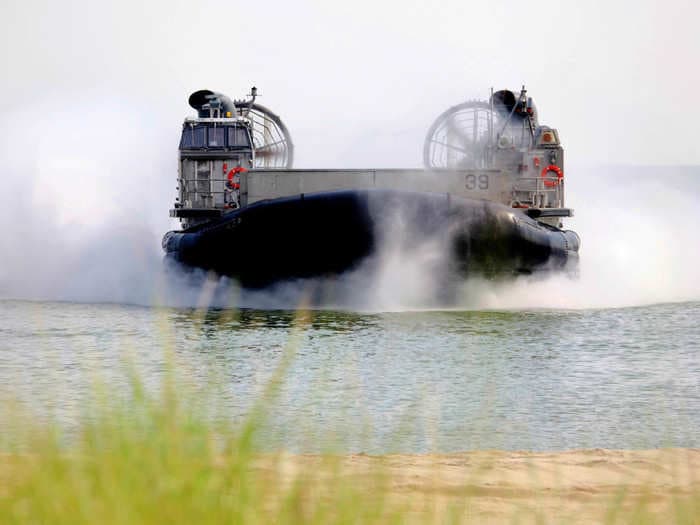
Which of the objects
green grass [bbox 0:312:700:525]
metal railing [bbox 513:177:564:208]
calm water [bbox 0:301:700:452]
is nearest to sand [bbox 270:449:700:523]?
calm water [bbox 0:301:700:452]

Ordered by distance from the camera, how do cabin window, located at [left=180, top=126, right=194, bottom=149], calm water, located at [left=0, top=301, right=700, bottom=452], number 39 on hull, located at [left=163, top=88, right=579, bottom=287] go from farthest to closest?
1. cabin window, located at [left=180, top=126, right=194, bottom=149]
2. number 39 on hull, located at [left=163, top=88, right=579, bottom=287]
3. calm water, located at [left=0, top=301, right=700, bottom=452]

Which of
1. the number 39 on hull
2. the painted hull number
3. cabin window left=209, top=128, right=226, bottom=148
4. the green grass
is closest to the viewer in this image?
the green grass

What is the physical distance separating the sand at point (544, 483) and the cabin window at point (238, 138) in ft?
39.0

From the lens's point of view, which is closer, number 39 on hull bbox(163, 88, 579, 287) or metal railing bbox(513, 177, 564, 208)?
number 39 on hull bbox(163, 88, 579, 287)

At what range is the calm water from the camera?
6.17m

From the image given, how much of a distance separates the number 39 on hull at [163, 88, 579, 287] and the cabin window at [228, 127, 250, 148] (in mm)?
19

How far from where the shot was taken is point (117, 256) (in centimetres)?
1742

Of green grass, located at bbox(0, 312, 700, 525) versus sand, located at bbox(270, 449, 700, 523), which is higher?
green grass, located at bbox(0, 312, 700, 525)

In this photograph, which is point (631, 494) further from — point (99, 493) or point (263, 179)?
point (263, 179)

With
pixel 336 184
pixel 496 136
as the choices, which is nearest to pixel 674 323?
pixel 336 184

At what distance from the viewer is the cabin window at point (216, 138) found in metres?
16.8

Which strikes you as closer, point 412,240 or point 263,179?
point 412,240

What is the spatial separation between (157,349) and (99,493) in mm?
7558

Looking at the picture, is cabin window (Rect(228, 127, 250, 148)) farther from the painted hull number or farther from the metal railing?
the metal railing
